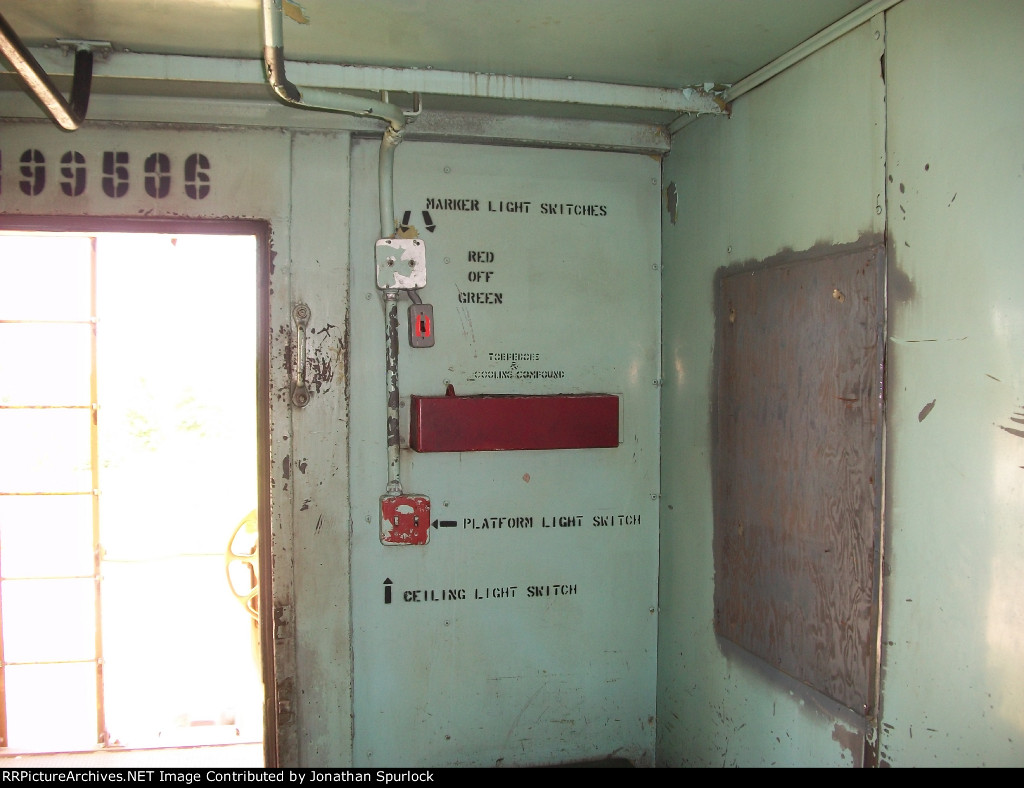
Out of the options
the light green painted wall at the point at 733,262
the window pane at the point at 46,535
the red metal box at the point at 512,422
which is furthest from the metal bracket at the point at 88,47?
the window pane at the point at 46,535

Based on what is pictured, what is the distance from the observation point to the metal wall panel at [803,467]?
1.40 meters

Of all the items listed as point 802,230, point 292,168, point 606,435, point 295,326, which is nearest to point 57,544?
point 295,326

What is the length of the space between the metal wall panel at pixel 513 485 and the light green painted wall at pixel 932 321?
1.69 ft

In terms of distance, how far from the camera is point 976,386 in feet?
3.87

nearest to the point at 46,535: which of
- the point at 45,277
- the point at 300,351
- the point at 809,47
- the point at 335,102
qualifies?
the point at 45,277

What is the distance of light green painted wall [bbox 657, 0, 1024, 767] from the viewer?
1.13m

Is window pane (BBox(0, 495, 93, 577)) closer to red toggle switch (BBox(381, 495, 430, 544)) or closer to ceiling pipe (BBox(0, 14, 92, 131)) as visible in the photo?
red toggle switch (BBox(381, 495, 430, 544))

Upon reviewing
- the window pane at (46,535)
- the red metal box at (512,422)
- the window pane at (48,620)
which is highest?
the red metal box at (512,422)

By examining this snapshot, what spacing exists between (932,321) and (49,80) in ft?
6.24

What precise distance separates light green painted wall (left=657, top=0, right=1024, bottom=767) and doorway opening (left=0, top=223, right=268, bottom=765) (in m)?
2.34

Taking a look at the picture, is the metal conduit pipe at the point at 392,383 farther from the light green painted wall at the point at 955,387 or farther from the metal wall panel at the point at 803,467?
the light green painted wall at the point at 955,387

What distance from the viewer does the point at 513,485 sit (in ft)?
6.93

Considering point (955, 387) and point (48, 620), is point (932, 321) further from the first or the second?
point (48, 620)
